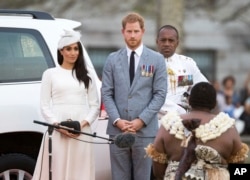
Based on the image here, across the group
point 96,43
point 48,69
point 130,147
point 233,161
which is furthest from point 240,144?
point 96,43


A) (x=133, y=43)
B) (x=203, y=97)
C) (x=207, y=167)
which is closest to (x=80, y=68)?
(x=133, y=43)

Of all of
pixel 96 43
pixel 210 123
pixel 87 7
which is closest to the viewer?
pixel 210 123

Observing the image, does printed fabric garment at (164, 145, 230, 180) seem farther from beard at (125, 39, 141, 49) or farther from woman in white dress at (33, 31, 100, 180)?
beard at (125, 39, 141, 49)

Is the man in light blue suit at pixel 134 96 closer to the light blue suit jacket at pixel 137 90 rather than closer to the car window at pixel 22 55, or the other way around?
the light blue suit jacket at pixel 137 90

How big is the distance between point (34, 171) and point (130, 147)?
2.85 feet

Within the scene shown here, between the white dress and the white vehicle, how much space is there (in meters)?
0.35

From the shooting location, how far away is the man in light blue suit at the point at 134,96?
361 inches

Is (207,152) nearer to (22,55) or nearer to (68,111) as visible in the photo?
(68,111)

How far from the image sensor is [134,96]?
9.20m

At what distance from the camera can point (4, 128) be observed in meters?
9.33

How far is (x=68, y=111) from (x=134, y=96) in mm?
580

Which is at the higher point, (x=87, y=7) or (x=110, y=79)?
(x=87, y=7)

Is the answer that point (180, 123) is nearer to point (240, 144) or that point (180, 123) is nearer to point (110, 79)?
point (240, 144)

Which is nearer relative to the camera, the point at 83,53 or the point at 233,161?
the point at 233,161
